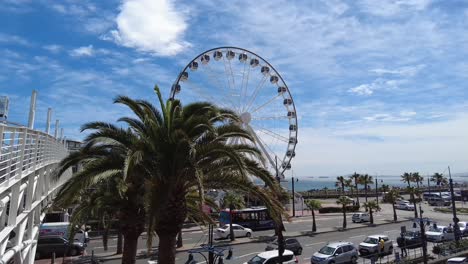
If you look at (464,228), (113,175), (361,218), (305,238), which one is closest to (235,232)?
(305,238)

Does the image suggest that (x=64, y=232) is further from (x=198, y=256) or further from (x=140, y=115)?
(x=140, y=115)

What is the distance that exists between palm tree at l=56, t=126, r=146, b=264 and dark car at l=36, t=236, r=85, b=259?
1694 centimetres

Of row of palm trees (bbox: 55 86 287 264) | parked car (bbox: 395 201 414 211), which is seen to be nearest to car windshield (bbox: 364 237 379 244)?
row of palm trees (bbox: 55 86 287 264)

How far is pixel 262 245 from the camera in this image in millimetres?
36250

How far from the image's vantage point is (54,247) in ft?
99.8

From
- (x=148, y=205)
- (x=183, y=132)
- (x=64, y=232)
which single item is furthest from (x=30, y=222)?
(x=64, y=232)

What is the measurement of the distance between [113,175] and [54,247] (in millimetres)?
21570

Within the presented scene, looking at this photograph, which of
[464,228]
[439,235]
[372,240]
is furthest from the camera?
[464,228]

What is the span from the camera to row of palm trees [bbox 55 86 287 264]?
37.5 feet

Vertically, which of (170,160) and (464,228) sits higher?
(170,160)

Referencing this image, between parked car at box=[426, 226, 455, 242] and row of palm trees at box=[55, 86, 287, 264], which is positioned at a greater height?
row of palm trees at box=[55, 86, 287, 264]

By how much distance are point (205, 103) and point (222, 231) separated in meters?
29.4

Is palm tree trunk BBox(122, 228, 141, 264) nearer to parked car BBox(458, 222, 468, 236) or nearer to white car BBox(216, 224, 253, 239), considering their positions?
white car BBox(216, 224, 253, 239)

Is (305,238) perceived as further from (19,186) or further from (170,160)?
(19,186)
